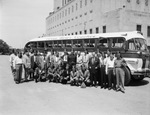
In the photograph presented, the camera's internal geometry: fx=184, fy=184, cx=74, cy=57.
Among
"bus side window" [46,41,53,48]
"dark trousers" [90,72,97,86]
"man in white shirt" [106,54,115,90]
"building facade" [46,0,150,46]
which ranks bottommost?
"dark trousers" [90,72,97,86]

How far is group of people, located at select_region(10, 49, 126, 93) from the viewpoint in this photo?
Result: 366 inches

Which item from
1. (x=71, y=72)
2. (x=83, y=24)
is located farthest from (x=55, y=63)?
(x=83, y=24)

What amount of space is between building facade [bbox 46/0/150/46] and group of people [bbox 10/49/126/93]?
75.6 ft

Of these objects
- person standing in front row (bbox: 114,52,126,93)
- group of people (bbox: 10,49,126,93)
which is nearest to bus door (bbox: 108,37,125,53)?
group of people (bbox: 10,49,126,93)

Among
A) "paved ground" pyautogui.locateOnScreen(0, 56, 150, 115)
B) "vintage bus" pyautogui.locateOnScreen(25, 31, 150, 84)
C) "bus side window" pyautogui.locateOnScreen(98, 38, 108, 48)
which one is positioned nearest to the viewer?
"paved ground" pyautogui.locateOnScreen(0, 56, 150, 115)

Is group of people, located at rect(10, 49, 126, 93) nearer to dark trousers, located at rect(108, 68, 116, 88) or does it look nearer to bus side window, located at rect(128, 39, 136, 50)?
dark trousers, located at rect(108, 68, 116, 88)

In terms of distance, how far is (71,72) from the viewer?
33.5 ft

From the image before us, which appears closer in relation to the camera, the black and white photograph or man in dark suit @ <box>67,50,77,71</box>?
the black and white photograph

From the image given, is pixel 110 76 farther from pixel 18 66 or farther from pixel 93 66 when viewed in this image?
pixel 18 66

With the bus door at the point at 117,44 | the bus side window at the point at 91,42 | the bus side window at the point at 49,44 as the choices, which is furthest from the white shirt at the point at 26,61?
the bus side window at the point at 49,44

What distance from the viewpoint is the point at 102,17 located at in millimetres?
38094

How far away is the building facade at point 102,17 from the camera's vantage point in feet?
107

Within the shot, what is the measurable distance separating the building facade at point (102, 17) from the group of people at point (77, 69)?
75.6 ft

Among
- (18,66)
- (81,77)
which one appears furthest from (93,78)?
(18,66)
